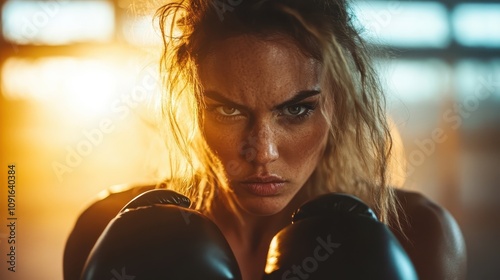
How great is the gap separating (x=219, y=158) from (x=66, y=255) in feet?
1.56

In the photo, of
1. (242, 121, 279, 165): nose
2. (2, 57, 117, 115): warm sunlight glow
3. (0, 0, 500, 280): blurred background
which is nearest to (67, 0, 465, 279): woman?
(242, 121, 279, 165): nose

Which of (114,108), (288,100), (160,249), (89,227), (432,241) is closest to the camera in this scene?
(160,249)

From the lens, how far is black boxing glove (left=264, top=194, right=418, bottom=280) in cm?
69

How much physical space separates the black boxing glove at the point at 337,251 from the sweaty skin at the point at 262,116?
26 centimetres

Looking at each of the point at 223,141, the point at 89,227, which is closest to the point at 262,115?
the point at 223,141

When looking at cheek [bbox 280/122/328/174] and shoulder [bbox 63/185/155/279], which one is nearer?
cheek [bbox 280/122/328/174]

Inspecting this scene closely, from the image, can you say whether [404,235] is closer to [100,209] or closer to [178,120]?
[178,120]

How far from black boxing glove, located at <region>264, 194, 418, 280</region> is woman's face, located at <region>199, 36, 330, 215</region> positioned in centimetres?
26

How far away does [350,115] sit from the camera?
3.74 feet

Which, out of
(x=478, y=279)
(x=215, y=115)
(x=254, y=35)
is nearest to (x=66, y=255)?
(x=215, y=115)

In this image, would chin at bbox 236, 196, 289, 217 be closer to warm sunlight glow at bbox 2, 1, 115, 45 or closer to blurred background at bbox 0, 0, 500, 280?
blurred background at bbox 0, 0, 500, 280

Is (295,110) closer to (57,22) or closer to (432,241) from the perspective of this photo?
(432,241)

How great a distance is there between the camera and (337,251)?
711 mm

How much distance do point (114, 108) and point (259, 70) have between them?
3.15 m
